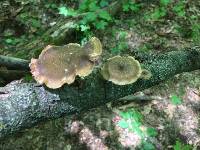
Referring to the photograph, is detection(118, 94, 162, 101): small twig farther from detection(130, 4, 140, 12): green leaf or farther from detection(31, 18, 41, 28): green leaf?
detection(31, 18, 41, 28): green leaf

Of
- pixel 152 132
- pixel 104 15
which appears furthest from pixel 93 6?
pixel 152 132

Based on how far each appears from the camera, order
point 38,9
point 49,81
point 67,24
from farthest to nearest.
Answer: point 38,9, point 67,24, point 49,81

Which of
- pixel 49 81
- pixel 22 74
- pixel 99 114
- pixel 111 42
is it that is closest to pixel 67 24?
pixel 111 42

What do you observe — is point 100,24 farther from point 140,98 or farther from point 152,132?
point 152,132

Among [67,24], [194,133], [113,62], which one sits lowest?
[194,133]

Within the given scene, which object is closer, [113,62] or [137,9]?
[113,62]

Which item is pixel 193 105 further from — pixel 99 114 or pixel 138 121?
pixel 99 114

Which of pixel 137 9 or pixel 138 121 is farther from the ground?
pixel 137 9
